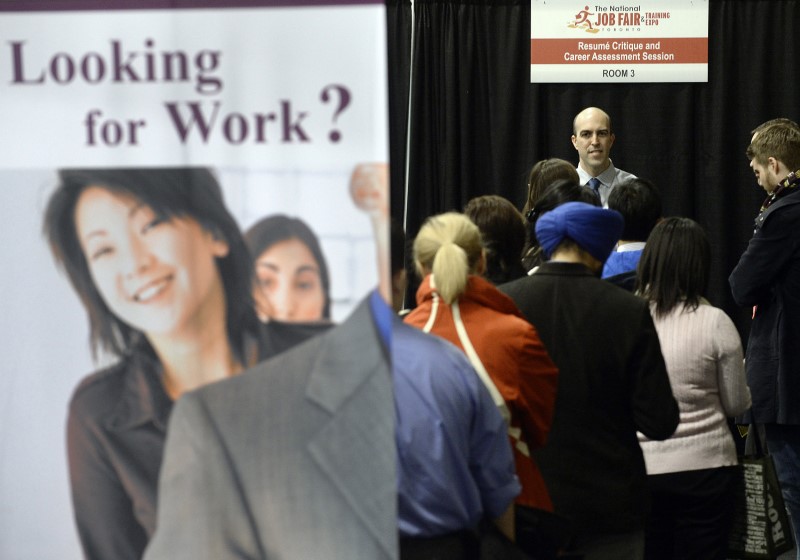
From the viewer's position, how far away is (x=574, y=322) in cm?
253

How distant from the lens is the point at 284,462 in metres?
1.45

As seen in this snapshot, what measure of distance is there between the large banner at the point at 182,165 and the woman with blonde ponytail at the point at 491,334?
0.82 m

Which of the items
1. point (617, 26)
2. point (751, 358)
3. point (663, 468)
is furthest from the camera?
point (617, 26)

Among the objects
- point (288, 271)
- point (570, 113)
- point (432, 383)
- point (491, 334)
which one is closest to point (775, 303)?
point (491, 334)

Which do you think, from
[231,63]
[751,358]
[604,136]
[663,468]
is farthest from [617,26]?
[231,63]

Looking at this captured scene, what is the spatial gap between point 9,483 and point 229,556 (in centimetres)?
29

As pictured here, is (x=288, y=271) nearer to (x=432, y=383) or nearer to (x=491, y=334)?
(x=432, y=383)

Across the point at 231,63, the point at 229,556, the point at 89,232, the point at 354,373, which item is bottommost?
the point at 229,556

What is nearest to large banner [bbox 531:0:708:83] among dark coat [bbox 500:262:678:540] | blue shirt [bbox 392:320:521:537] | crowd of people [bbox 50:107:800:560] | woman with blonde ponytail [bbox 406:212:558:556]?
crowd of people [bbox 50:107:800:560]

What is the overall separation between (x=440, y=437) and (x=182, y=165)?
2.40ft

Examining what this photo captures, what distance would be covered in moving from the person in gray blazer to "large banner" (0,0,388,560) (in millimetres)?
38

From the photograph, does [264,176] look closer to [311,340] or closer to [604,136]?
[311,340]

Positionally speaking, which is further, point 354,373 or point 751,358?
point 751,358

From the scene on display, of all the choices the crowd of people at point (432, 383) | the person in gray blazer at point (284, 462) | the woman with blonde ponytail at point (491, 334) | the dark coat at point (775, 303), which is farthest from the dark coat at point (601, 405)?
the person in gray blazer at point (284, 462)
